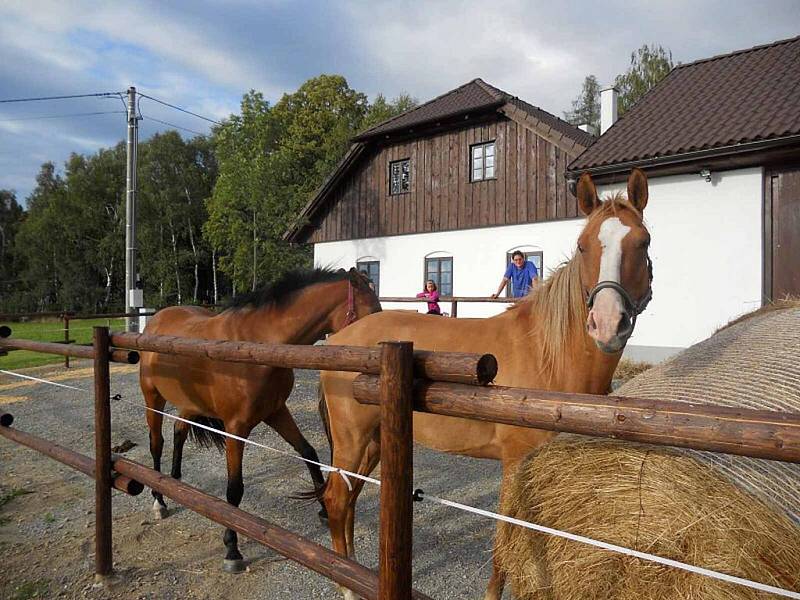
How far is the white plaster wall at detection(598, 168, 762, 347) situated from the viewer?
8000 millimetres

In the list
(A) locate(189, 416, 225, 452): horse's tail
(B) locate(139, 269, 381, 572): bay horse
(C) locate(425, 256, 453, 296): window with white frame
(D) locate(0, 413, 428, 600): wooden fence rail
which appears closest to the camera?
(D) locate(0, 413, 428, 600): wooden fence rail

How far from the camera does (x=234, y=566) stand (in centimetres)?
304

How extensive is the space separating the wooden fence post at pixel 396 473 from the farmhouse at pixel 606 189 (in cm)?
812

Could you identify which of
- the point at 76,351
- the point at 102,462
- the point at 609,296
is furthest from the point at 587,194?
the point at 76,351

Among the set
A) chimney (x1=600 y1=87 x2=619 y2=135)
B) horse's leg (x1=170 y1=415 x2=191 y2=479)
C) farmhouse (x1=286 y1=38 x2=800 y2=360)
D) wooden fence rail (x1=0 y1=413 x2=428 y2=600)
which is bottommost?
horse's leg (x1=170 y1=415 x2=191 y2=479)

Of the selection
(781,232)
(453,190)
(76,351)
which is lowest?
(76,351)

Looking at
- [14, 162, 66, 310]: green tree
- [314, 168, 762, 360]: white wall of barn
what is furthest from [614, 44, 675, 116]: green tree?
[14, 162, 66, 310]: green tree

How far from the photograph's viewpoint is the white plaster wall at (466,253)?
11734 millimetres

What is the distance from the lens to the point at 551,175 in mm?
11875

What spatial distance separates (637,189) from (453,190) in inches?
448

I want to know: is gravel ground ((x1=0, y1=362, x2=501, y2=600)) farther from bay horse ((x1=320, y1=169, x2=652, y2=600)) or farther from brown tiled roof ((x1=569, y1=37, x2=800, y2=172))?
brown tiled roof ((x1=569, y1=37, x2=800, y2=172))

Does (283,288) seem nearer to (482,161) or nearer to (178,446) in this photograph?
(178,446)

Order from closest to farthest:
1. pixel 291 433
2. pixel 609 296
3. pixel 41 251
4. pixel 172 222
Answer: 1. pixel 609 296
2. pixel 291 433
3. pixel 172 222
4. pixel 41 251

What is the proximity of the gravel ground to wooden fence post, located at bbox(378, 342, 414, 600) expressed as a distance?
5.11 feet
